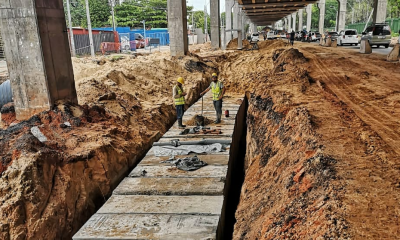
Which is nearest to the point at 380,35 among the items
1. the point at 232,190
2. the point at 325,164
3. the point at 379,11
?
the point at 379,11

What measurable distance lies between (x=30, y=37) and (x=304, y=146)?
22.4 ft

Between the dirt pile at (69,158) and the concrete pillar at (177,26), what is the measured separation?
10.1 meters

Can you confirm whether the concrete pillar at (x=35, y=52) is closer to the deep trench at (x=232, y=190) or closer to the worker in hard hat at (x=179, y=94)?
the worker in hard hat at (x=179, y=94)

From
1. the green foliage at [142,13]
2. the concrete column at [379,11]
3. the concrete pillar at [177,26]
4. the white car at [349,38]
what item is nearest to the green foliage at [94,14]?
the green foliage at [142,13]

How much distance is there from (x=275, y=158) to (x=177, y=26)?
16903mm

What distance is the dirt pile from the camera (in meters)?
5.35

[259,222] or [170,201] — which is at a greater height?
[259,222]

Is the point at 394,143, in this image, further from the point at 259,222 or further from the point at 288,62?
the point at 288,62

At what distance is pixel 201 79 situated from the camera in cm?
1775

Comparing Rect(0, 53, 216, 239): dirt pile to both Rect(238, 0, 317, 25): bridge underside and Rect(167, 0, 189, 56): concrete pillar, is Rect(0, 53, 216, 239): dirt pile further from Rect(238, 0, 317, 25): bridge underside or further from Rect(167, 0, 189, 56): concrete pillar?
Rect(238, 0, 317, 25): bridge underside

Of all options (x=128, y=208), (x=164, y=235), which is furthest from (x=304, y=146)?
(x=128, y=208)

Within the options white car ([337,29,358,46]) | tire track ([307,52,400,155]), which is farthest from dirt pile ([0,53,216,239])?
white car ([337,29,358,46])

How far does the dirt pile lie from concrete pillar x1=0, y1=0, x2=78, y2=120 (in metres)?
0.51

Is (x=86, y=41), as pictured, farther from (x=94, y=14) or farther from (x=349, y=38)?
(x=349, y=38)
